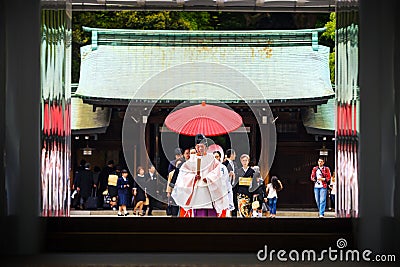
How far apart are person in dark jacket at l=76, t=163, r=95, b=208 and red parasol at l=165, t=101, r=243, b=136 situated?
1.67 meters

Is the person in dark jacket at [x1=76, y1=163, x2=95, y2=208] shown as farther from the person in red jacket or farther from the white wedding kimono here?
the person in red jacket

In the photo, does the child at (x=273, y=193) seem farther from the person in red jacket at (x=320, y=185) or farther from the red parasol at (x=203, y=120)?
the red parasol at (x=203, y=120)

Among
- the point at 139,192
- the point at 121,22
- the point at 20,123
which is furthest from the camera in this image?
the point at 121,22

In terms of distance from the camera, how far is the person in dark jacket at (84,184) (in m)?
11.0

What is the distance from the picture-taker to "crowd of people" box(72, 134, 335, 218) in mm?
9812

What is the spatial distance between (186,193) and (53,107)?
23.9ft

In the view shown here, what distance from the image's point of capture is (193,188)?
1003cm

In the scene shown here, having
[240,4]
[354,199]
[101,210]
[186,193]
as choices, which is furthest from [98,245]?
[101,210]

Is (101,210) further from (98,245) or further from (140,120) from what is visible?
(98,245)

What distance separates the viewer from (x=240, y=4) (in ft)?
14.2

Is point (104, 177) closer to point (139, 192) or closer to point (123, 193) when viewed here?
point (123, 193)

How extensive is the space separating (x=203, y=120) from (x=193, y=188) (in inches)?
94.8

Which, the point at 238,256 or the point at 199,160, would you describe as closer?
the point at 238,256

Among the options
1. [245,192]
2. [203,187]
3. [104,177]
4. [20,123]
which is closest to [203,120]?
[245,192]
